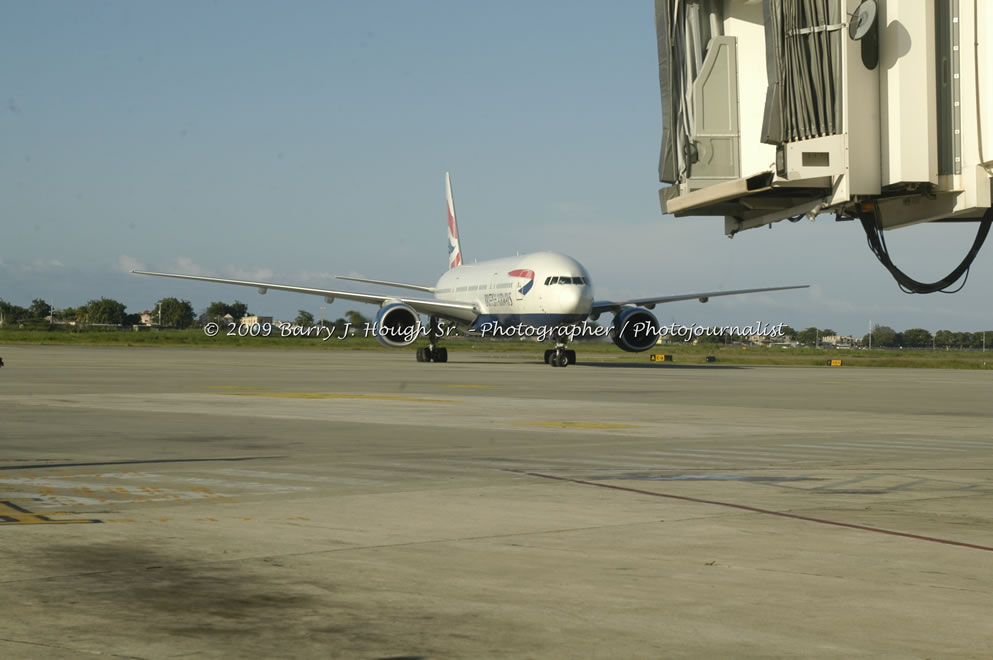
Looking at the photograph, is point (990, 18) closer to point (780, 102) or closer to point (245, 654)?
point (780, 102)

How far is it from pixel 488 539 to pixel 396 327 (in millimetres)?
38170

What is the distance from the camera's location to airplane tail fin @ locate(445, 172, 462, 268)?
65.3 metres

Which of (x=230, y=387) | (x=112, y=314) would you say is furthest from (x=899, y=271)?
(x=112, y=314)

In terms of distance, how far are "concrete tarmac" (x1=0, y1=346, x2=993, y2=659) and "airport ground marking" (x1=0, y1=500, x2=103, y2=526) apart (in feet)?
0.10

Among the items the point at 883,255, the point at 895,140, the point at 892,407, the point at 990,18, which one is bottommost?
the point at 892,407

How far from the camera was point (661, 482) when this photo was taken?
10500 millimetres

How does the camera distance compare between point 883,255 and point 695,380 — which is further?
point 695,380

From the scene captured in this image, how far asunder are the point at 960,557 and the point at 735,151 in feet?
15.8

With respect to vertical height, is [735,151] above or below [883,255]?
above

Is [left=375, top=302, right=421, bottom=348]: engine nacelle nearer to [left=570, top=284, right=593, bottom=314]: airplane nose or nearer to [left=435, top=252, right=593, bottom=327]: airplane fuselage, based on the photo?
[left=435, top=252, right=593, bottom=327]: airplane fuselage

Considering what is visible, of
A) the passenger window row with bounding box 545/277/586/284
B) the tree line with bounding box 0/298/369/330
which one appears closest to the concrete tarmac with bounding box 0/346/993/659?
the passenger window row with bounding box 545/277/586/284

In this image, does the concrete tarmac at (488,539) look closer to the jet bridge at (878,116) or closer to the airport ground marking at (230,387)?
the jet bridge at (878,116)

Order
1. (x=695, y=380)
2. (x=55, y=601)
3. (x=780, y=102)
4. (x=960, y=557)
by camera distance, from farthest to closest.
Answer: (x=695, y=380) < (x=780, y=102) < (x=960, y=557) < (x=55, y=601)

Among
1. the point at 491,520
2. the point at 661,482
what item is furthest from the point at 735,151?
the point at 491,520
